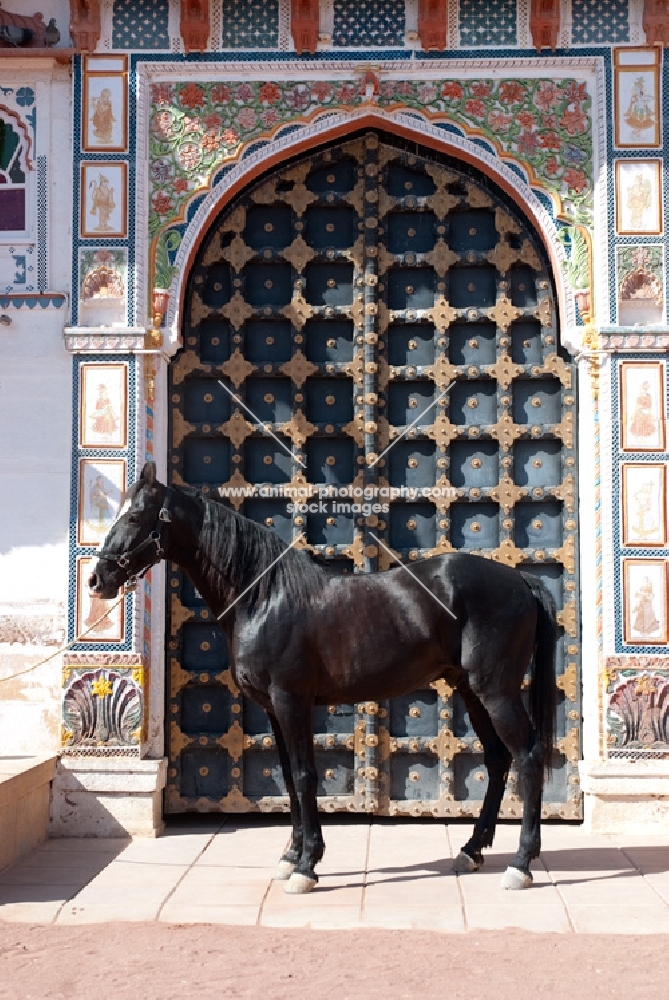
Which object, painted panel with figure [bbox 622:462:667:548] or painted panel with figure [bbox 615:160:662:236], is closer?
painted panel with figure [bbox 622:462:667:548]

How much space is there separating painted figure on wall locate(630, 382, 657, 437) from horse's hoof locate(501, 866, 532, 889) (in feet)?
8.76

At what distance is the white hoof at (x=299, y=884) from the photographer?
205 inches

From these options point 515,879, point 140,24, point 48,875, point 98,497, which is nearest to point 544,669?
point 515,879

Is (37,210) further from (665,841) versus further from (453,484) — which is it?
(665,841)

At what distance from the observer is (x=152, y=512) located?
5.44 meters

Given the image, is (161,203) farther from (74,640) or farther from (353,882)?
(353,882)

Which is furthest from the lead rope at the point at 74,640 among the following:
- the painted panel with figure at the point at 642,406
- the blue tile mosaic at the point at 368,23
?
the blue tile mosaic at the point at 368,23

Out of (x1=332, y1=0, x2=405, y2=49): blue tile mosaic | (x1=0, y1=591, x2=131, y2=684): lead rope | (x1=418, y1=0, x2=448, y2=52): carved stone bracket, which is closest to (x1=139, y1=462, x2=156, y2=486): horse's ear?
(x1=0, y1=591, x2=131, y2=684): lead rope

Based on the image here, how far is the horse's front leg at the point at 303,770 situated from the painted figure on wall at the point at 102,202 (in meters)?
3.13

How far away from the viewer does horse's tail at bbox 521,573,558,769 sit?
5570 millimetres

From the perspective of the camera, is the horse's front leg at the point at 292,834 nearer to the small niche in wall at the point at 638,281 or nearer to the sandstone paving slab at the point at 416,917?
the sandstone paving slab at the point at 416,917

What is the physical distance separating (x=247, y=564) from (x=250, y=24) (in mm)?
3526

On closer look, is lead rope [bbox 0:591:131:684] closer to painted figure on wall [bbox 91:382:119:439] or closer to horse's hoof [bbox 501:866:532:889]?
painted figure on wall [bbox 91:382:119:439]

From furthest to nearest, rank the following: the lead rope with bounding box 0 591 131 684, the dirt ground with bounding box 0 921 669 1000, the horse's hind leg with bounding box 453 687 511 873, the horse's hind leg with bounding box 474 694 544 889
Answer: the lead rope with bounding box 0 591 131 684 → the horse's hind leg with bounding box 453 687 511 873 → the horse's hind leg with bounding box 474 694 544 889 → the dirt ground with bounding box 0 921 669 1000
